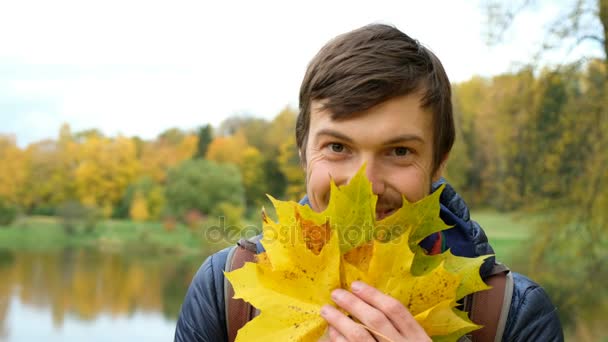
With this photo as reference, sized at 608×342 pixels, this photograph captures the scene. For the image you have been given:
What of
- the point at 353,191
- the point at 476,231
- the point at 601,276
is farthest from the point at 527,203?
the point at 353,191

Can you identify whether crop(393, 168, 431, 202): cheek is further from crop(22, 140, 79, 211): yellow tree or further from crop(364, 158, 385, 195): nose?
crop(22, 140, 79, 211): yellow tree

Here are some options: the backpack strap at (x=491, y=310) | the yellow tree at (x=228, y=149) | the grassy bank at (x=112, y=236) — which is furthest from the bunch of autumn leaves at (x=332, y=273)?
the grassy bank at (x=112, y=236)

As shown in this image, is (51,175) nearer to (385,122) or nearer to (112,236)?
(112,236)

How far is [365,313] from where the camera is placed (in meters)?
1.08

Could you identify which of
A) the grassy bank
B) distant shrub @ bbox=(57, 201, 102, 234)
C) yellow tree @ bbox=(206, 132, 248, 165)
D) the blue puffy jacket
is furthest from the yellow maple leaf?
distant shrub @ bbox=(57, 201, 102, 234)

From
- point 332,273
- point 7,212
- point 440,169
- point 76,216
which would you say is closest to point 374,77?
point 440,169

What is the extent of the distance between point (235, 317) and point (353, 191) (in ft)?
1.79

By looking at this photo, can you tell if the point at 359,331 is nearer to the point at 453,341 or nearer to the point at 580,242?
the point at 453,341

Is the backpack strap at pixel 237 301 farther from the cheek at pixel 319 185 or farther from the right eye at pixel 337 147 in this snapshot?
the right eye at pixel 337 147

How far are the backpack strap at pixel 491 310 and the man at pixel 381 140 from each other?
0.04 m

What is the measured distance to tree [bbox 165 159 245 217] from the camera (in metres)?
23.5

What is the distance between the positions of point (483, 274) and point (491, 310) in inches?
4.0

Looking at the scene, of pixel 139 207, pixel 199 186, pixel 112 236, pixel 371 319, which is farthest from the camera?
pixel 112 236

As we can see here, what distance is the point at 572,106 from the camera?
873 cm
